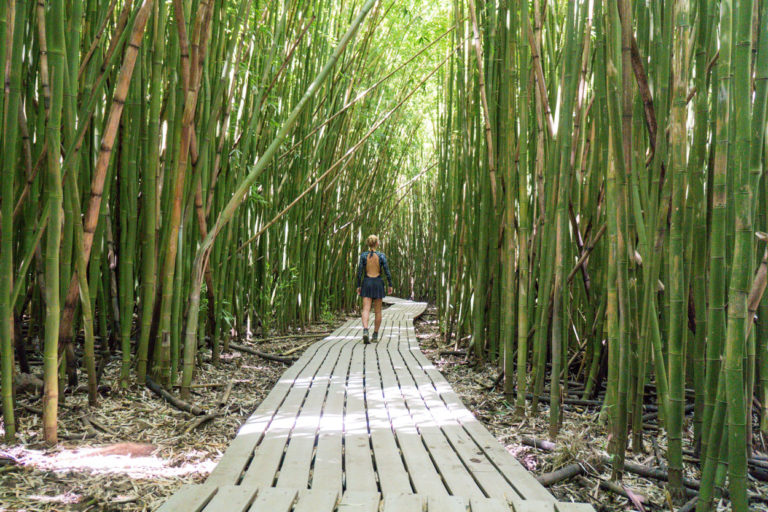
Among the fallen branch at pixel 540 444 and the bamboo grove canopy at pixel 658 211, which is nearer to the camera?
the bamboo grove canopy at pixel 658 211

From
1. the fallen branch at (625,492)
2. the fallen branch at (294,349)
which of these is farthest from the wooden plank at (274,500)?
the fallen branch at (294,349)

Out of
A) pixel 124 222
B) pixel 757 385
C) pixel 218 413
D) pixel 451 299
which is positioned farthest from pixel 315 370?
pixel 757 385

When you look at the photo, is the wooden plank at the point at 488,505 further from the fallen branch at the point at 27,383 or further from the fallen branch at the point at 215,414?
the fallen branch at the point at 27,383

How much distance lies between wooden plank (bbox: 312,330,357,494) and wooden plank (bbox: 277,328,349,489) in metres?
0.02

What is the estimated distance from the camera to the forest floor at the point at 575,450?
128 centimetres

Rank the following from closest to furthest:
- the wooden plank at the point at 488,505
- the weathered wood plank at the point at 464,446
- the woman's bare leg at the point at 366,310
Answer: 1. the wooden plank at the point at 488,505
2. the weathered wood plank at the point at 464,446
3. the woman's bare leg at the point at 366,310

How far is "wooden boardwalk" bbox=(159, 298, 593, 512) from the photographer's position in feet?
3.51

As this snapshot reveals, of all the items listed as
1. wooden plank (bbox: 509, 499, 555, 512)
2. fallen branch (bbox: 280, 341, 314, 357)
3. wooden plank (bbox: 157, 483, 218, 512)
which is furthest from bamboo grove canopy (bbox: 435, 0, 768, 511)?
fallen branch (bbox: 280, 341, 314, 357)

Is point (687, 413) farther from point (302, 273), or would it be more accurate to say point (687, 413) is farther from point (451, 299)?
point (302, 273)

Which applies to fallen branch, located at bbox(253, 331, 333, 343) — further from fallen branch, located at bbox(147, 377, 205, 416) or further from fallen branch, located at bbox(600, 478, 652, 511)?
fallen branch, located at bbox(600, 478, 652, 511)

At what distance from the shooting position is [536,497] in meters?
1.13

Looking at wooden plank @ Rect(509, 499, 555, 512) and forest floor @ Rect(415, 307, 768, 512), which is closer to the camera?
wooden plank @ Rect(509, 499, 555, 512)

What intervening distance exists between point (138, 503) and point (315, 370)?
145cm

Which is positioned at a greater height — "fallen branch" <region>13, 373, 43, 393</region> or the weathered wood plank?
"fallen branch" <region>13, 373, 43, 393</region>
